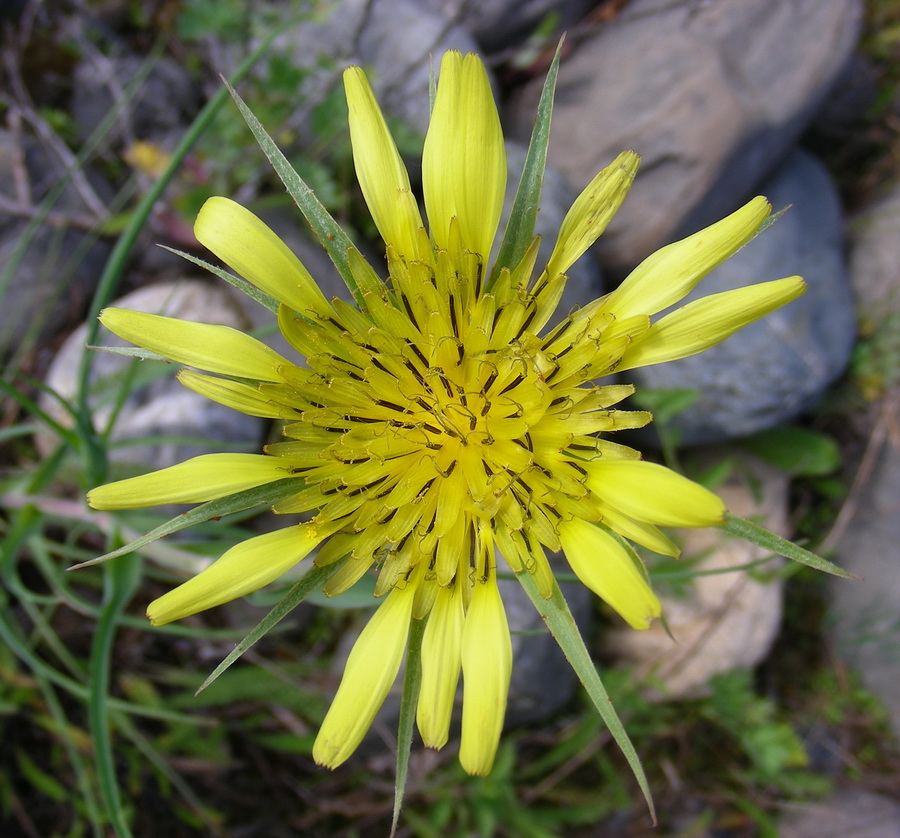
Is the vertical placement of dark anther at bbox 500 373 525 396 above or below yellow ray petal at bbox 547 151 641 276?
below

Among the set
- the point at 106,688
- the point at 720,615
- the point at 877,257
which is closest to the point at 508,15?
the point at 877,257

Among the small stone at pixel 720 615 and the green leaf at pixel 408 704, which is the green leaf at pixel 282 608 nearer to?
the green leaf at pixel 408 704

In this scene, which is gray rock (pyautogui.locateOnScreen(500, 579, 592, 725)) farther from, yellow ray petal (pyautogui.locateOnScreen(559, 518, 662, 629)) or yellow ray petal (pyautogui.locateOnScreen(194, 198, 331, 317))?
yellow ray petal (pyautogui.locateOnScreen(194, 198, 331, 317))

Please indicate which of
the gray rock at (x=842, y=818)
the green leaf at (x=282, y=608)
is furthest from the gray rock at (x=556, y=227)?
the gray rock at (x=842, y=818)

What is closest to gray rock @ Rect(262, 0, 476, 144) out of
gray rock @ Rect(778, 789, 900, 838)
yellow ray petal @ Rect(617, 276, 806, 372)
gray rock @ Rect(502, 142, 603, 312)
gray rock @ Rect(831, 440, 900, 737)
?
gray rock @ Rect(502, 142, 603, 312)

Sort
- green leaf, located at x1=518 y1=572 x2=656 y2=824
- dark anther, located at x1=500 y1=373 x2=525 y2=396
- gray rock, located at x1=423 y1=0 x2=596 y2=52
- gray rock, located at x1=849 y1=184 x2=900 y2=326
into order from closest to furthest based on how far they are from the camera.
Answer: green leaf, located at x1=518 y1=572 x2=656 y2=824, dark anther, located at x1=500 y1=373 x2=525 y2=396, gray rock, located at x1=423 y1=0 x2=596 y2=52, gray rock, located at x1=849 y1=184 x2=900 y2=326

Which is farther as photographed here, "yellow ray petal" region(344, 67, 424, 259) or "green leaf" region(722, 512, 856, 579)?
"yellow ray petal" region(344, 67, 424, 259)

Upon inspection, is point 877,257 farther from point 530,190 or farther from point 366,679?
point 366,679

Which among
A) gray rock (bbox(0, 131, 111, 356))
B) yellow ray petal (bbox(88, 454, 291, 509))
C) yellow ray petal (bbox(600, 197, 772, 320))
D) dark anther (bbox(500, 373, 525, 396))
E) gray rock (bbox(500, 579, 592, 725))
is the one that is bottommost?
gray rock (bbox(500, 579, 592, 725))
